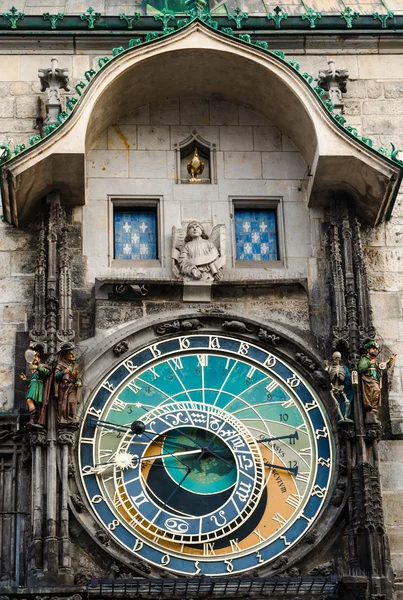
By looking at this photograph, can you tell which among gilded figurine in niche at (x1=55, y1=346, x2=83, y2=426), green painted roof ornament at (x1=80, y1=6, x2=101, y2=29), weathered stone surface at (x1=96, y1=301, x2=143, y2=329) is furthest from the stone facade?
gilded figurine in niche at (x1=55, y1=346, x2=83, y2=426)

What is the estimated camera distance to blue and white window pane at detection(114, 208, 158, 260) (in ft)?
53.3

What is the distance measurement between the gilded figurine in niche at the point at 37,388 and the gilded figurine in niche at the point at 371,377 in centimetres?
258

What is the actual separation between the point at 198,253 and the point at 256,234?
2.34 feet

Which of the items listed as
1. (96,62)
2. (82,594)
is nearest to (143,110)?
(96,62)

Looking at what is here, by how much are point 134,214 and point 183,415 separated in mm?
2111

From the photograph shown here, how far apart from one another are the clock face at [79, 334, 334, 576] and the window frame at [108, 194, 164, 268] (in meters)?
0.85

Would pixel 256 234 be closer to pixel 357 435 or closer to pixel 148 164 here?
pixel 148 164

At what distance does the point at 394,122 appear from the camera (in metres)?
17.0

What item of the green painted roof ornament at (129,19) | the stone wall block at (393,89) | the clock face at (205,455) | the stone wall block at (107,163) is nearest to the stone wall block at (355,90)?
the stone wall block at (393,89)

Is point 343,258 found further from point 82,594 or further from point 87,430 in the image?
point 82,594

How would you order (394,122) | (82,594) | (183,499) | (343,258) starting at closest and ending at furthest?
(82,594), (183,499), (343,258), (394,122)

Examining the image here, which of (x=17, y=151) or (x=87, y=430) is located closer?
(x=87, y=430)

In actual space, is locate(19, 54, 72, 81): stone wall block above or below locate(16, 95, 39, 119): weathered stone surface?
above

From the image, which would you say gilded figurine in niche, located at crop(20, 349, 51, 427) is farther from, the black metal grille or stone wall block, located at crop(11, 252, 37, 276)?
the black metal grille
